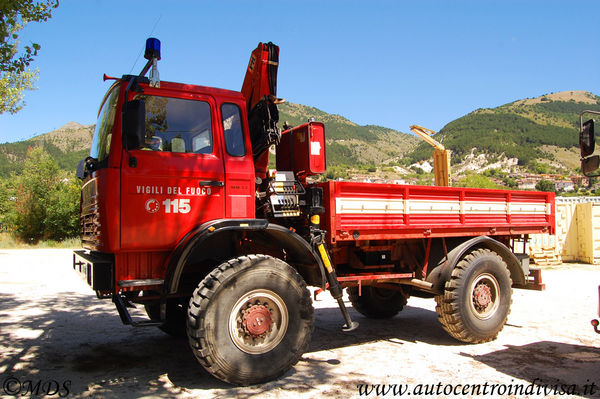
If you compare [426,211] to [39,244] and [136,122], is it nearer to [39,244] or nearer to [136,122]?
[136,122]

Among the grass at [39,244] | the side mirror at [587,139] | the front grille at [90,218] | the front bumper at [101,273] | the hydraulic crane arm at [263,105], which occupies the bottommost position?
the grass at [39,244]

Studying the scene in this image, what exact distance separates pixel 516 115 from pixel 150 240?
162 m

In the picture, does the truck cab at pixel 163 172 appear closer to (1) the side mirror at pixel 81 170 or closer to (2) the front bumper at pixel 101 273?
(2) the front bumper at pixel 101 273

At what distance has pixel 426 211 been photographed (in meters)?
6.06

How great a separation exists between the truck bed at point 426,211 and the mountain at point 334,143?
86.0 meters

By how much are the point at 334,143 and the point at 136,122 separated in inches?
4552

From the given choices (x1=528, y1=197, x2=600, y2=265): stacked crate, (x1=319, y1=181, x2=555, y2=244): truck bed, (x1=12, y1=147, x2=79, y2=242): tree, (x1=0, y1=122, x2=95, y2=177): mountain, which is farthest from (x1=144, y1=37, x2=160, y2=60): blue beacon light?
(x1=0, y1=122, x2=95, y2=177): mountain

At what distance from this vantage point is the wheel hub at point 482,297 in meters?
6.30

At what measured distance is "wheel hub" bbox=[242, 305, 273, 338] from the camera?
14.8 ft

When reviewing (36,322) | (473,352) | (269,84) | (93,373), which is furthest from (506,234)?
(36,322)

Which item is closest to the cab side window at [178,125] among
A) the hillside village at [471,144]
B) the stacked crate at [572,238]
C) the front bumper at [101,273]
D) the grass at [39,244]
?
the front bumper at [101,273]

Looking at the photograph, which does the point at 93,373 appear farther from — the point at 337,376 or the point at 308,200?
the point at 308,200

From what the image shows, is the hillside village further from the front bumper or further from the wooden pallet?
the front bumper

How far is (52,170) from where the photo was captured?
3091 centimetres
